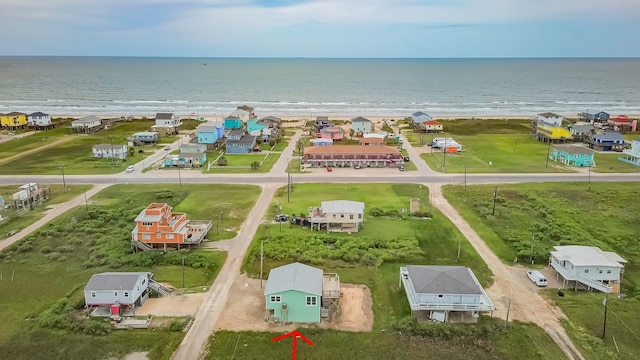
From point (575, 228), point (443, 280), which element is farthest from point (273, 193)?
point (575, 228)

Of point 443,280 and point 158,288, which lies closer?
point 443,280

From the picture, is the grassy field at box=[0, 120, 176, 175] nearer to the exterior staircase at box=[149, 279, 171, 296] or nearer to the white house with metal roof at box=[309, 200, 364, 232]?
the white house with metal roof at box=[309, 200, 364, 232]

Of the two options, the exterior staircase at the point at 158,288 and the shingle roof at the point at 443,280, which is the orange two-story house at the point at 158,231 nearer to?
the exterior staircase at the point at 158,288

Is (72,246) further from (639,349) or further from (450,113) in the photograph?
(450,113)

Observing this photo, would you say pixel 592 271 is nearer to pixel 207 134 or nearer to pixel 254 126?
pixel 207 134

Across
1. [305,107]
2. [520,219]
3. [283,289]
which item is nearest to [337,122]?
[305,107]
